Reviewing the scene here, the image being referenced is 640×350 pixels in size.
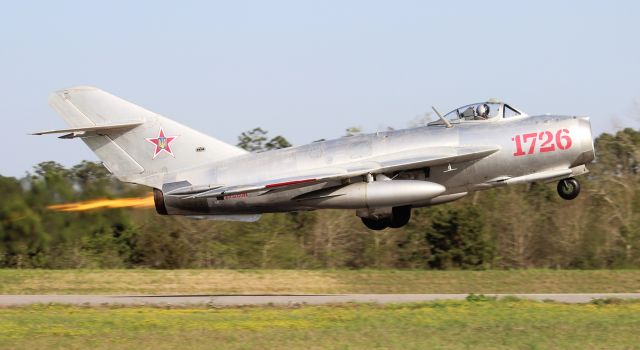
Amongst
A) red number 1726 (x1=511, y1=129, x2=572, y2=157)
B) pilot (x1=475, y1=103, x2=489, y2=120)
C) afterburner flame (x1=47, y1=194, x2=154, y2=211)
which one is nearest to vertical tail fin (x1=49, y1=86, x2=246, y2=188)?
afterburner flame (x1=47, y1=194, x2=154, y2=211)

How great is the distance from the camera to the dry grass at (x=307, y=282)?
2595 cm

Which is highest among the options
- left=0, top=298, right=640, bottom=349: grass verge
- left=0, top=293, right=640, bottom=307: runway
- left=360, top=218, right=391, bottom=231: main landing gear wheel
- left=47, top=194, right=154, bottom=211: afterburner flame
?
left=47, top=194, right=154, bottom=211: afterburner flame

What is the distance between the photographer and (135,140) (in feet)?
71.9

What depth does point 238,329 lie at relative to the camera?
15703mm

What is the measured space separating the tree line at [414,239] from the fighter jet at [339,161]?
47.5ft

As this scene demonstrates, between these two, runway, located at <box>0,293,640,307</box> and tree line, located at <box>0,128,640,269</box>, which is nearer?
runway, located at <box>0,293,640,307</box>

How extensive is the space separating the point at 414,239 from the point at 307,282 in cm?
1234

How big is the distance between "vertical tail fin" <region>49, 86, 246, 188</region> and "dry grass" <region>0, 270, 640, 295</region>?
17.1 ft

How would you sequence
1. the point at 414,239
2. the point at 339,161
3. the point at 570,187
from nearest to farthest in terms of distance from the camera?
the point at 339,161 < the point at 570,187 < the point at 414,239

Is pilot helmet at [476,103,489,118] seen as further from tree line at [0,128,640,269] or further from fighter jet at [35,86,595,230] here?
tree line at [0,128,640,269]

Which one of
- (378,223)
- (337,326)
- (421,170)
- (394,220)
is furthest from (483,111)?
(337,326)

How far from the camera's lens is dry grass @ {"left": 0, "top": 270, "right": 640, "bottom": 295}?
1022 inches

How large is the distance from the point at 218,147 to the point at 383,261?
61.4ft

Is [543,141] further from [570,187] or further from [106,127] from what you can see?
[106,127]
